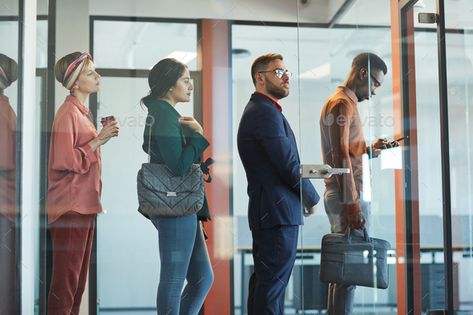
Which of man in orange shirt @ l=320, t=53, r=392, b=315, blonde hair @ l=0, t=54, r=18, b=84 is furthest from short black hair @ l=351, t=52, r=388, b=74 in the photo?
blonde hair @ l=0, t=54, r=18, b=84

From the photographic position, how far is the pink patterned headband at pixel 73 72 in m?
3.55

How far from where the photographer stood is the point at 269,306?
3594 mm

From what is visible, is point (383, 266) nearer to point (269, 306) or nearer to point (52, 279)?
point (269, 306)

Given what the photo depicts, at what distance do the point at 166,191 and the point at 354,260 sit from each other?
1040 millimetres

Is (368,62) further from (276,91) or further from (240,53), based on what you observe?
(240,53)

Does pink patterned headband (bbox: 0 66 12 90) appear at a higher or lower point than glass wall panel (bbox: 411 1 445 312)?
higher

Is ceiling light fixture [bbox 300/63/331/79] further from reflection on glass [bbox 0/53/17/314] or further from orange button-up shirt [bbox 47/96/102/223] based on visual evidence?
reflection on glass [bbox 0/53/17/314]

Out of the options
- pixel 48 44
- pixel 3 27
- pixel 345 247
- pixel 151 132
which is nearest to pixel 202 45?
pixel 151 132

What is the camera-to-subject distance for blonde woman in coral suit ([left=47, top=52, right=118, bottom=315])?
3.54m

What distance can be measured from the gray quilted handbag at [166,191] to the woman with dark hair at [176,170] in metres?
0.03

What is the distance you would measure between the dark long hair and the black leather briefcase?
1088 mm

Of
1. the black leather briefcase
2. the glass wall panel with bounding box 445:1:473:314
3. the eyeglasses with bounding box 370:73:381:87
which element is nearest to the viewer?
the black leather briefcase

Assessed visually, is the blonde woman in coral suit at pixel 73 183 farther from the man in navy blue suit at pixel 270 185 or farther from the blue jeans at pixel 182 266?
the man in navy blue suit at pixel 270 185

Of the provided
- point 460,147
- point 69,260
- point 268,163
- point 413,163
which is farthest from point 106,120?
point 460,147
